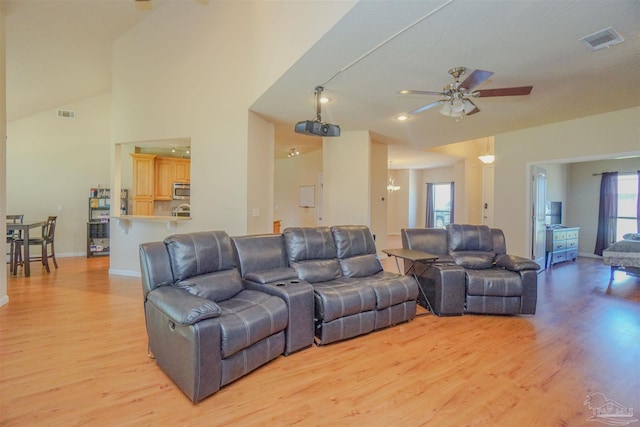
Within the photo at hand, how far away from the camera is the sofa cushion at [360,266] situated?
3.39 meters

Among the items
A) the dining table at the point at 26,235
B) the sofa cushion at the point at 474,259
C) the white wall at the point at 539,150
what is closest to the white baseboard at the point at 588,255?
the white wall at the point at 539,150

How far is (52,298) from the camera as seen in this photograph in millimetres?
3988

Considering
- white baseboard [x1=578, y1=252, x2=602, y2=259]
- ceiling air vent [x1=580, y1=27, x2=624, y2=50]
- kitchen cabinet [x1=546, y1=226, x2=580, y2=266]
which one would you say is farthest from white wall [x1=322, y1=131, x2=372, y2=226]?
white baseboard [x1=578, y1=252, x2=602, y2=259]

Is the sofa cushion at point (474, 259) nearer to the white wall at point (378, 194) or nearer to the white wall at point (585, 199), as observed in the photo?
the white wall at point (378, 194)

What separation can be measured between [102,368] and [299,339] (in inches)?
60.2

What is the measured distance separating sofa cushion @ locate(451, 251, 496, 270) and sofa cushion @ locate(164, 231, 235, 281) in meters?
2.83

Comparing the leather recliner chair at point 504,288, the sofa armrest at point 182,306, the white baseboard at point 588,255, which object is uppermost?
the sofa armrest at point 182,306

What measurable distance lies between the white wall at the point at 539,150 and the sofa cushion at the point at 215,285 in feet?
18.1

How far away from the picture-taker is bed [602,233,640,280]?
4.88 m

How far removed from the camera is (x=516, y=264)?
3586 mm

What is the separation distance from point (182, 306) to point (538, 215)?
21.1 ft

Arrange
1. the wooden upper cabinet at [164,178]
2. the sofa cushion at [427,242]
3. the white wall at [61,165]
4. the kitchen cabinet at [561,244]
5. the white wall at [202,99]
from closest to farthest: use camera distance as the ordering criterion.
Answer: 1. the sofa cushion at [427,242]
2. the white wall at [202,99]
3. the kitchen cabinet at [561,244]
4. the white wall at [61,165]
5. the wooden upper cabinet at [164,178]

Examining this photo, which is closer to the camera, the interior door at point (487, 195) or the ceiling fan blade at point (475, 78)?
the ceiling fan blade at point (475, 78)

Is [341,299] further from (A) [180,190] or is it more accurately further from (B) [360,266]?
(A) [180,190]
